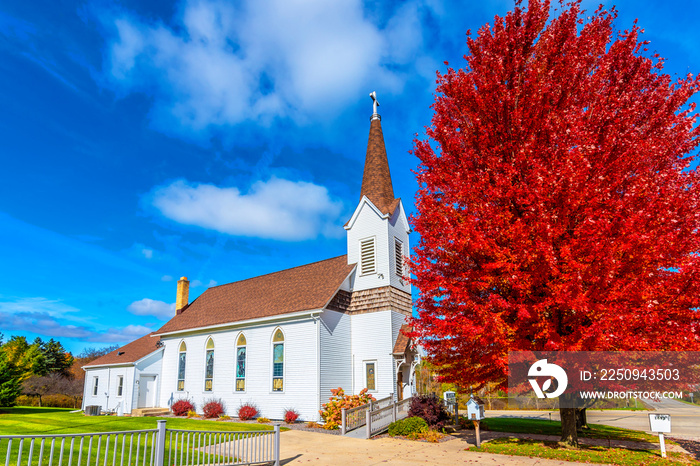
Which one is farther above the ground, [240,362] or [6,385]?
[240,362]

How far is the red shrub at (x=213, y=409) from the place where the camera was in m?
23.5

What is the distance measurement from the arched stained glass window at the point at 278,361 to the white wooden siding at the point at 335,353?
274cm

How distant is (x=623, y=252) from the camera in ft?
29.9

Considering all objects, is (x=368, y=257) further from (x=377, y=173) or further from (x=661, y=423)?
(x=661, y=423)

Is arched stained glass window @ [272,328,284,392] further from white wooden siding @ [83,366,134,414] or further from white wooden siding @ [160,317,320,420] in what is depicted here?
white wooden siding @ [83,366,134,414]

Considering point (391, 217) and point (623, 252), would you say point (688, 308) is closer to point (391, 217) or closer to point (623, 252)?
point (623, 252)

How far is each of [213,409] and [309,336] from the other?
7.90 meters

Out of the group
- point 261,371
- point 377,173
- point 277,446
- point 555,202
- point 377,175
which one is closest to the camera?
point 555,202

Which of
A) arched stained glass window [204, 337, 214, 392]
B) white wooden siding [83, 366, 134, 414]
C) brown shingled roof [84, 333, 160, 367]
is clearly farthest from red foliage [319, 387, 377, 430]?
white wooden siding [83, 366, 134, 414]

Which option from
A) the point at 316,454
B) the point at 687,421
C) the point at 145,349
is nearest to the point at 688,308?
the point at 316,454

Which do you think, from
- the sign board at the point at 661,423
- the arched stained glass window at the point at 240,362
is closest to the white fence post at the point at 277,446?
the sign board at the point at 661,423

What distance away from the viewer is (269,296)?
2586 centimetres

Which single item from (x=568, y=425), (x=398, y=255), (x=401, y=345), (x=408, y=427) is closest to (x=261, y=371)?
(x=401, y=345)

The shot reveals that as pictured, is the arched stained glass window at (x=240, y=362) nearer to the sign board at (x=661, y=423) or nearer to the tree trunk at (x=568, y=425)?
the tree trunk at (x=568, y=425)
